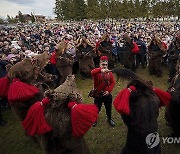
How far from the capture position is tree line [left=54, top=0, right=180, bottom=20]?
4816 cm

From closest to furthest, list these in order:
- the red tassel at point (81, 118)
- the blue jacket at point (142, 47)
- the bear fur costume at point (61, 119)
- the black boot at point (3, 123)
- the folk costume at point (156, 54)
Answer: the red tassel at point (81, 118)
the bear fur costume at point (61, 119)
the black boot at point (3, 123)
the folk costume at point (156, 54)
the blue jacket at point (142, 47)

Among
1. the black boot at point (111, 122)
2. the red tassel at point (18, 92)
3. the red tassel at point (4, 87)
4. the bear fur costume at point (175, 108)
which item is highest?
the red tassel at point (18, 92)

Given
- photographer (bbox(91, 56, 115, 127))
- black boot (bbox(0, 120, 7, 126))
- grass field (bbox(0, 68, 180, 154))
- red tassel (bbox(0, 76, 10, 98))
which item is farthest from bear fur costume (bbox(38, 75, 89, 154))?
black boot (bbox(0, 120, 7, 126))


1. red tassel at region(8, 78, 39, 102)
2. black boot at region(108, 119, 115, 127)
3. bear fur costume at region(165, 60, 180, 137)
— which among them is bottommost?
black boot at region(108, 119, 115, 127)

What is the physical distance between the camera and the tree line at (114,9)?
158ft

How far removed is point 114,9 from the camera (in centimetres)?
5362

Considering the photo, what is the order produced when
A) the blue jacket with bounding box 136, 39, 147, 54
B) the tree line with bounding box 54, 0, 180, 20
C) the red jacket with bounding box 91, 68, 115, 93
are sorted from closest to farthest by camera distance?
1. the red jacket with bounding box 91, 68, 115, 93
2. the blue jacket with bounding box 136, 39, 147, 54
3. the tree line with bounding box 54, 0, 180, 20

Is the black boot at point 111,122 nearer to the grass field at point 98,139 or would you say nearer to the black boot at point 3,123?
the grass field at point 98,139

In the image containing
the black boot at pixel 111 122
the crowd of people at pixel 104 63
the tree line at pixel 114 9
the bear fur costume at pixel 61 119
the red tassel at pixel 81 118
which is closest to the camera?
the red tassel at pixel 81 118

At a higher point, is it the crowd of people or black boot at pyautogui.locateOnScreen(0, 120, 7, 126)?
the crowd of people

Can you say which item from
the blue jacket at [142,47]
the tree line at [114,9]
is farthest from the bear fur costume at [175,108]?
the tree line at [114,9]

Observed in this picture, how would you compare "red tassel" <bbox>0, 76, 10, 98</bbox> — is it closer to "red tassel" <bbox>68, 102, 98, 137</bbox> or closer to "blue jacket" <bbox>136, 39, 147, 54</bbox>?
"red tassel" <bbox>68, 102, 98, 137</bbox>

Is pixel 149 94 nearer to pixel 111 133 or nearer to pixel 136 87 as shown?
pixel 136 87

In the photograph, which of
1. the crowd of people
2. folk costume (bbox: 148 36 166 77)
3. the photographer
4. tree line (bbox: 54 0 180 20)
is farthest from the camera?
tree line (bbox: 54 0 180 20)
